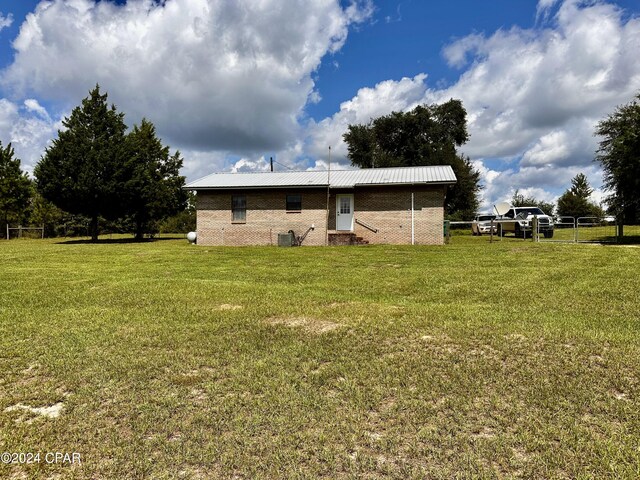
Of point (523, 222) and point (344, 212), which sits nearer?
point (344, 212)

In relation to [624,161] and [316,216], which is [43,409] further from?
[624,161]

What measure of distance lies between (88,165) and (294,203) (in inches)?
560

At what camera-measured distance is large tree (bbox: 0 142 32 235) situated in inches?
1331

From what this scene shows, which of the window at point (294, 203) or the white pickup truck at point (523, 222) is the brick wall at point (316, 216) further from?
the white pickup truck at point (523, 222)

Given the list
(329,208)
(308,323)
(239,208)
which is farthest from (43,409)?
(239,208)

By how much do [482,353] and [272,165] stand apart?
106 feet

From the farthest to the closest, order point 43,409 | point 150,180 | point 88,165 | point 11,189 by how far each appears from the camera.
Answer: point 11,189 → point 150,180 → point 88,165 → point 43,409

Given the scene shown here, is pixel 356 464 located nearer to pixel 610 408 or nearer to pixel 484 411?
pixel 484 411

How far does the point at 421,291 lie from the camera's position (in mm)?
7449

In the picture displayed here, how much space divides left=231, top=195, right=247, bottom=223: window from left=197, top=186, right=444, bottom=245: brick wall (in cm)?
17

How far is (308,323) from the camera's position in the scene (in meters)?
5.27

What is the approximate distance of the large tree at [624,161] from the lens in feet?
59.3

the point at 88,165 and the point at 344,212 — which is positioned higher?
the point at 88,165

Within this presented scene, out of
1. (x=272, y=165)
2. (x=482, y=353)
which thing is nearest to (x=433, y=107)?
(x=272, y=165)
